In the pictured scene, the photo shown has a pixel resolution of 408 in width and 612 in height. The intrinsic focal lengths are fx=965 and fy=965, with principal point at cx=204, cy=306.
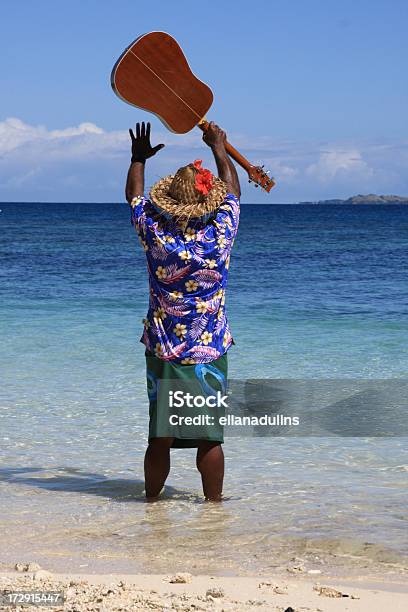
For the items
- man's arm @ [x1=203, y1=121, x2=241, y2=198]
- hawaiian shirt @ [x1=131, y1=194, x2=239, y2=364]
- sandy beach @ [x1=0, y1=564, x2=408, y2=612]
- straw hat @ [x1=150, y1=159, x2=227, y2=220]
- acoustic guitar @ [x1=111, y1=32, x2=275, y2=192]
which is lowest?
sandy beach @ [x1=0, y1=564, x2=408, y2=612]

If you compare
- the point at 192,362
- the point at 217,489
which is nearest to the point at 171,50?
the point at 192,362

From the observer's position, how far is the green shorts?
5039mm

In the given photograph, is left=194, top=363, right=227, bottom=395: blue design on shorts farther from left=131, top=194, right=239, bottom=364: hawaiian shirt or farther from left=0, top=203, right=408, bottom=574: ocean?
left=0, top=203, right=408, bottom=574: ocean

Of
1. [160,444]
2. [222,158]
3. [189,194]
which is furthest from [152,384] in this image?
[222,158]

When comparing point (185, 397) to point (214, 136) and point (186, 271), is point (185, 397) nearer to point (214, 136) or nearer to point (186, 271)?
point (186, 271)

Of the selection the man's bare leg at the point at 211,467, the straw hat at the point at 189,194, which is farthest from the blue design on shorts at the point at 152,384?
the straw hat at the point at 189,194

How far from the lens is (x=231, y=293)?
1947 centimetres

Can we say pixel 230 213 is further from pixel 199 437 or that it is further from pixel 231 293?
pixel 231 293

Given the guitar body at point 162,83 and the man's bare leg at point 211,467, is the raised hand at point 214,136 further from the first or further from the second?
the man's bare leg at point 211,467

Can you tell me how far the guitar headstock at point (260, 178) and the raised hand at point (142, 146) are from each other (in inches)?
20.3

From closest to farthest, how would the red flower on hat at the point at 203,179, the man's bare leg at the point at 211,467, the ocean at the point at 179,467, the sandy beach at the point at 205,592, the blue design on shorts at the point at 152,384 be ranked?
1. the sandy beach at the point at 205,592
2. the ocean at the point at 179,467
3. the red flower on hat at the point at 203,179
4. the blue design on shorts at the point at 152,384
5. the man's bare leg at the point at 211,467

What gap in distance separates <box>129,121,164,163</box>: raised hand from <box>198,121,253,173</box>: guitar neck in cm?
27

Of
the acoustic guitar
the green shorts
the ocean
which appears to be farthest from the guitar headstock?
the ocean

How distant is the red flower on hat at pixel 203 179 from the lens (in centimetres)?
488
